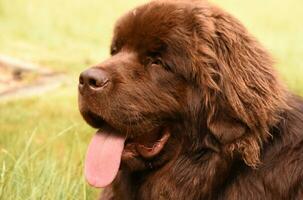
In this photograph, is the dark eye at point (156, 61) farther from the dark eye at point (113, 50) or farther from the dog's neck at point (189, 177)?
the dog's neck at point (189, 177)

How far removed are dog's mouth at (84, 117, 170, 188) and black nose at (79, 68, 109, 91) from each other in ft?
0.88

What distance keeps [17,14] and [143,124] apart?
1212 cm

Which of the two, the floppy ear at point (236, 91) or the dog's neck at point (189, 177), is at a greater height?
the floppy ear at point (236, 91)

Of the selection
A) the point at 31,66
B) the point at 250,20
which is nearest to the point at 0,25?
the point at 31,66

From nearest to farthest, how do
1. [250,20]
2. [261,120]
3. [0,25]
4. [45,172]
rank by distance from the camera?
[261,120] → [45,172] → [0,25] → [250,20]

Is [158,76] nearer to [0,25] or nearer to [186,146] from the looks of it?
[186,146]

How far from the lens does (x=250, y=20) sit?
17.8 meters

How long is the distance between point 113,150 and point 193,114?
0.53 metres

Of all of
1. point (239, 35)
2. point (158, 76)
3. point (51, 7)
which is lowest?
point (51, 7)

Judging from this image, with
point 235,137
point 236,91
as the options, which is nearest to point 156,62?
point 236,91

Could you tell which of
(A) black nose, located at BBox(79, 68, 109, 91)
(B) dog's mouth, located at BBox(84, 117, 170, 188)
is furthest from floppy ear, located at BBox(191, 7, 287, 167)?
(A) black nose, located at BBox(79, 68, 109, 91)

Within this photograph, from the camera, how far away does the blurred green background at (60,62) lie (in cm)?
487

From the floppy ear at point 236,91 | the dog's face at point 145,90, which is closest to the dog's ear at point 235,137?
the floppy ear at point 236,91

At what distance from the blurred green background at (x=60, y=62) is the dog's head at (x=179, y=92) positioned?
2.11 feet
